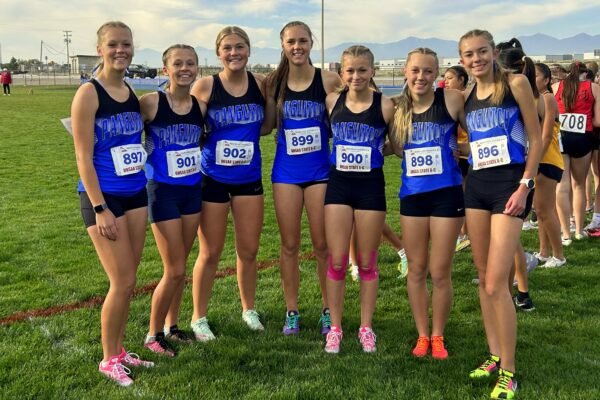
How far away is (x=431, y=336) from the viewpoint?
3670 millimetres

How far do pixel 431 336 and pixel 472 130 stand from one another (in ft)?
4.82

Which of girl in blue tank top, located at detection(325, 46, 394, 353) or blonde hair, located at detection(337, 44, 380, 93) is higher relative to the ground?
blonde hair, located at detection(337, 44, 380, 93)

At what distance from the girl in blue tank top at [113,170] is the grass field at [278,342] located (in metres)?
0.43

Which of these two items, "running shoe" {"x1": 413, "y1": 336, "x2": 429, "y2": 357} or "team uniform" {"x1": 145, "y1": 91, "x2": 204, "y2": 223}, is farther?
"running shoe" {"x1": 413, "y1": 336, "x2": 429, "y2": 357}

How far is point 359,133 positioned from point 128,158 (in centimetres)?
146

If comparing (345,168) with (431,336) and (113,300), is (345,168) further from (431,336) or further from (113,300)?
(113,300)

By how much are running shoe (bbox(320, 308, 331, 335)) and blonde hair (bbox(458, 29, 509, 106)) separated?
6.44ft

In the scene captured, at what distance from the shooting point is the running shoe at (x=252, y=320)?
3.99 meters

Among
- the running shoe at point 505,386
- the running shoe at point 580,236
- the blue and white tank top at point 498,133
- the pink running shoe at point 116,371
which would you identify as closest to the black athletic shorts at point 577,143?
the running shoe at point 580,236

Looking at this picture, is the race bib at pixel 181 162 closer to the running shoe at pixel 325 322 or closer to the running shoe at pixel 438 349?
the running shoe at pixel 325 322

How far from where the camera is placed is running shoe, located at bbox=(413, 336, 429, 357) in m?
3.58

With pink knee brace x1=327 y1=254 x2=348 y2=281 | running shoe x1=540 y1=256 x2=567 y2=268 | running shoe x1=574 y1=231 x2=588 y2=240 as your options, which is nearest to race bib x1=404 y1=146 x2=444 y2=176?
pink knee brace x1=327 y1=254 x2=348 y2=281

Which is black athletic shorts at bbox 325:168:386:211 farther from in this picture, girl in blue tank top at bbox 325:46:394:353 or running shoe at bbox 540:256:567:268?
running shoe at bbox 540:256:567:268

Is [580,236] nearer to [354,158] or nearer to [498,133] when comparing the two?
[498,133]
